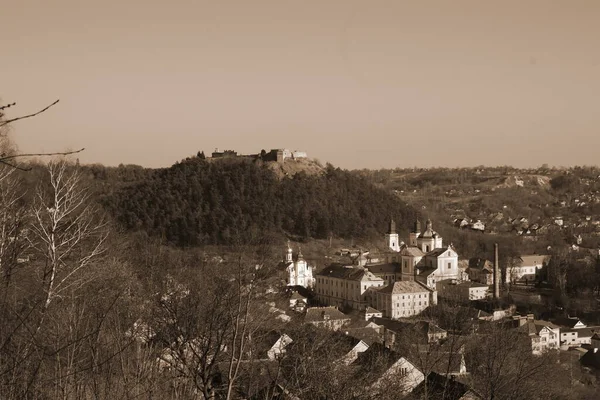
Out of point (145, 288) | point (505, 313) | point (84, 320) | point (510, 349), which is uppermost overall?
point (84, 320)

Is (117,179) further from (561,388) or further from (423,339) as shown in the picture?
(561,388)

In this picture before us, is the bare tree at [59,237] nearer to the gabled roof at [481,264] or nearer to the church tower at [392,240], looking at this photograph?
the gabled roof at [481,264]

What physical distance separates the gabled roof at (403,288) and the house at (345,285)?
140 cm

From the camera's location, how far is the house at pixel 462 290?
35.7 meters

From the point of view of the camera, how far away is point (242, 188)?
55344mm

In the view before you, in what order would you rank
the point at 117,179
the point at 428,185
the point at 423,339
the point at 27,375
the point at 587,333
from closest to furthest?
the point at 27,375
the point at 423,339
the point at 587,333
the point at 117,179
the point at 428,185

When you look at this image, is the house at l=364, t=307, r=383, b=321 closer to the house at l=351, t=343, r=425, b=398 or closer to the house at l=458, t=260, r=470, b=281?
the house at l=458, t=260, r=470, b=281

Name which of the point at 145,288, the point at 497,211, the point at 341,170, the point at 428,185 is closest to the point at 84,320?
the point at 145,288

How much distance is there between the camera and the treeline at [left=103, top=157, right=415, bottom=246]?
166 ft

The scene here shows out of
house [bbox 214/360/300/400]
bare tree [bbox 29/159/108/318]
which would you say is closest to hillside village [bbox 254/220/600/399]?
house [bbox 214/360/300/400]

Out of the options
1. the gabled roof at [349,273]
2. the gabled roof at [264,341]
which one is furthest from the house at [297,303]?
the gabled roof at [264,341]

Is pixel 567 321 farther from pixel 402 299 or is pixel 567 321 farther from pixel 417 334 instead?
pixel 417 334

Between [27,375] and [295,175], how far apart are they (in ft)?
175

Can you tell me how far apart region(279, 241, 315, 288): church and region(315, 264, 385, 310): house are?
1662mm
